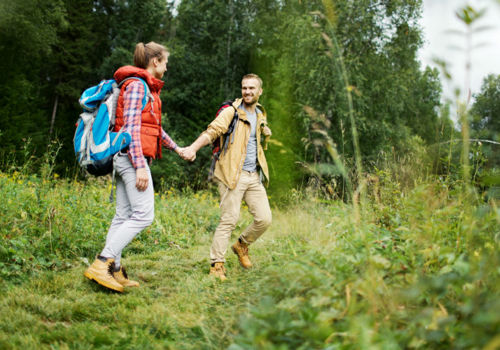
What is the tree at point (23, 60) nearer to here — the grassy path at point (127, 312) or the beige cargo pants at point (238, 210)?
the beige cargo pants at point (238, 210)

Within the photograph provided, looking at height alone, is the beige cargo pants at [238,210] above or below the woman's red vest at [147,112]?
below

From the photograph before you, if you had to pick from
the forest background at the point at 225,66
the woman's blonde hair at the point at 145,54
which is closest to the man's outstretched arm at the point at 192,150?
the woman's blonde hair at the point at 145,54

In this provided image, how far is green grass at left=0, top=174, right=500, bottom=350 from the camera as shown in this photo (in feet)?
6.16

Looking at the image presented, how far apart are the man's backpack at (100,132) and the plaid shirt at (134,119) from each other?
55 mm

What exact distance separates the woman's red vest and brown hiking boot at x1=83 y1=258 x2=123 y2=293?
3.16 ft

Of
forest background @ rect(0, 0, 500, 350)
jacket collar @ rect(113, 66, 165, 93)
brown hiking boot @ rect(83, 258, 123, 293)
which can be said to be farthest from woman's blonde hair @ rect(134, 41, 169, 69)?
brown hiking boot @ rect(83, 258, 123, 293)

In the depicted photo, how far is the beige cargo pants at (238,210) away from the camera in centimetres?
429

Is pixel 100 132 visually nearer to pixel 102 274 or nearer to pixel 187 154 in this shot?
pixel 187 154

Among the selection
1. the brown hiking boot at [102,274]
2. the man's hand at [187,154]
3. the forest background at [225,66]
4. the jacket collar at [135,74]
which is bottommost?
the brown hiking boot at [102,274]

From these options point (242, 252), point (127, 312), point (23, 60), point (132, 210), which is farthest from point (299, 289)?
point (23, 60)

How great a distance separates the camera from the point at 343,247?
279cm

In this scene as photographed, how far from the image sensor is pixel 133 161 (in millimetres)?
3332

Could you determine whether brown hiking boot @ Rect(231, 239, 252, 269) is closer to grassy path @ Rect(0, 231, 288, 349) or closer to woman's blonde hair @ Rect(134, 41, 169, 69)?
grassy path @ Rect(0, 231, 288, 349)

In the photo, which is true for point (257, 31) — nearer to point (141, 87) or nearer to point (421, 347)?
point (141, 87)
